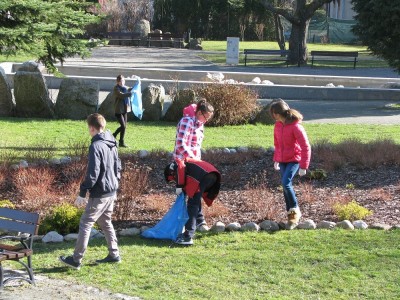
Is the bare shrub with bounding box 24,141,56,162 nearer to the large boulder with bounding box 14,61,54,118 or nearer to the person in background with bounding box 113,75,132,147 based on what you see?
the person in background with bounding box 113,75,132,147

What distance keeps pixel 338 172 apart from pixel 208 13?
45.5 m

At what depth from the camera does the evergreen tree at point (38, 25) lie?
10113 millimetres

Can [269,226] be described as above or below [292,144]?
below

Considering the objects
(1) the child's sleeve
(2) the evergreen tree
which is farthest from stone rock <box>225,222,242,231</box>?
(2) the evergreen tree

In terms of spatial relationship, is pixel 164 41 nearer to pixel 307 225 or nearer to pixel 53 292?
pixel 307 225

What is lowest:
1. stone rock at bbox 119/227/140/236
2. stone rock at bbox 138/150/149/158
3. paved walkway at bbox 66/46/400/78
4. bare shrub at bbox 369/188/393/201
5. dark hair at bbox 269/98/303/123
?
paved walkway at bbox 66/46/400/78

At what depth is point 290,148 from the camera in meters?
9.17

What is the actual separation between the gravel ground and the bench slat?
22.3 inches

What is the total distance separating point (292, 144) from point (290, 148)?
2.1 inches

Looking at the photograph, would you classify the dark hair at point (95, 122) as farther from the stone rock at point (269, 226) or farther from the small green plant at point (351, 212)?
the small green plant at point (351, 212)

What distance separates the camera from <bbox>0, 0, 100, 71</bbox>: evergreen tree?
10.1 m

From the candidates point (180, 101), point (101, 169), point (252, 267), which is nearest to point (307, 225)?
point (252, 267)

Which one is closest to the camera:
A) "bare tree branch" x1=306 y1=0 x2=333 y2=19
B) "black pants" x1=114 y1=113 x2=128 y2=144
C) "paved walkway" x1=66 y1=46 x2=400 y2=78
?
"black pants" x1=114 y1=113 x2=128 y2=144

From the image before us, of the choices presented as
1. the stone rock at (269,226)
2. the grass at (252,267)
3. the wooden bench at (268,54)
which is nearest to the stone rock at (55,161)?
the grass at (252,267)
